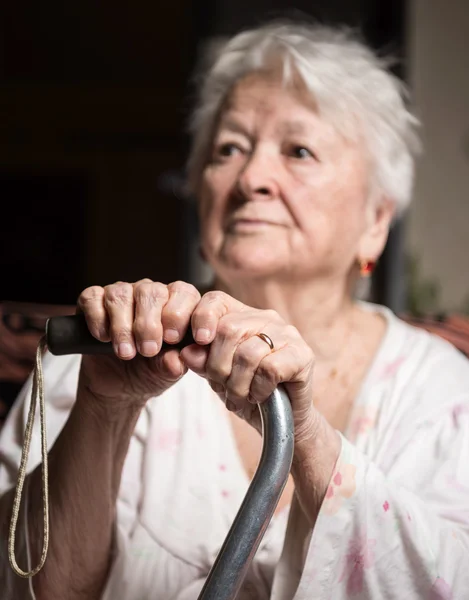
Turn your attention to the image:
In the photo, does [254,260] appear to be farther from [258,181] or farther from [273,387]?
[273,387]

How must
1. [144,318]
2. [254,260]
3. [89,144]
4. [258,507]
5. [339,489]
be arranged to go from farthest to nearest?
1. [89,144]
2. [254,260]
3. [339,489]
4. [144,318]
5. [258,507]

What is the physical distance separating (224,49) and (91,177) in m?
3.67

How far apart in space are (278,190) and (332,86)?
0.18m

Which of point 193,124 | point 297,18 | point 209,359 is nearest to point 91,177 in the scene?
point 297,18

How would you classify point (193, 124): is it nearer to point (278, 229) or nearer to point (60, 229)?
point (278, 229)

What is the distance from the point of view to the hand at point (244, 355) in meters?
0.69

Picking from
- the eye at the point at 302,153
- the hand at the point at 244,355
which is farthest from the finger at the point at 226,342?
the eye at the point at 302,153

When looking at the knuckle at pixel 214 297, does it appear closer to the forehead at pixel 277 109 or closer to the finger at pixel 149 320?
the finger at pixel 149 320

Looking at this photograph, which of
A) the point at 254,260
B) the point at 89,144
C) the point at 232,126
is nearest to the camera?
the point at 254,260

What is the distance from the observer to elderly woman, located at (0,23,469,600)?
29.5 inches

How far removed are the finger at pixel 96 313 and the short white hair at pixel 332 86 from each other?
0.57 m

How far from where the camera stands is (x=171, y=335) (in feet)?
2.37

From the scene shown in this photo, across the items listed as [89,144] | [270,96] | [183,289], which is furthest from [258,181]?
[89,144]

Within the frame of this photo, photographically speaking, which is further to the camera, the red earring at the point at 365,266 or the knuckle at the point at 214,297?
the red earring at the point at 365,266
